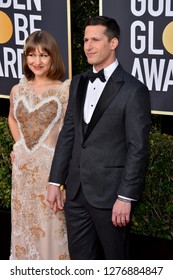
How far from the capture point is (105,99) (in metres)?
3.14

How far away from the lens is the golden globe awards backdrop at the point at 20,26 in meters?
5.72

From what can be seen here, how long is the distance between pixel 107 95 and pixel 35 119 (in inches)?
→ 35.0

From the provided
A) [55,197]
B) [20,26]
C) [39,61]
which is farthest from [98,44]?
[20,26]

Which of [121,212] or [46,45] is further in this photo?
[46,45]

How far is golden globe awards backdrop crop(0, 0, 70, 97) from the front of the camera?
18.8ft

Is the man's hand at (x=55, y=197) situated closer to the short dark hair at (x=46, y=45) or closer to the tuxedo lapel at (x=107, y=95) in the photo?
the tuxedo lapel at (x=107, y=95)

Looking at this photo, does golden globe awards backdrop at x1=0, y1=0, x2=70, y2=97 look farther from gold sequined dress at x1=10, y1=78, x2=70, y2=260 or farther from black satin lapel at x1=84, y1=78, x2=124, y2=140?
black satin lapel at x1=84, y1=78, x2=124, y2=140

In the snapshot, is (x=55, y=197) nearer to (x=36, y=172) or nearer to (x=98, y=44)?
(x=36, y=172)

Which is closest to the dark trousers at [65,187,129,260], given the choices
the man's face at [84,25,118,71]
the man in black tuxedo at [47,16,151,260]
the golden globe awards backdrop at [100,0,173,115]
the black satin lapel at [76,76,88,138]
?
the man in black tuxedo at [47,16,151,260]

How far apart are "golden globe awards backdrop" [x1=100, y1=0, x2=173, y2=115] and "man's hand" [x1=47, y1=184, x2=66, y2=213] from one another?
2044 mm

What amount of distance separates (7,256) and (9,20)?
110 inches

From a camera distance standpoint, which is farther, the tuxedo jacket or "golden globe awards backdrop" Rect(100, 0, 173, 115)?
"golden globe awards backdrop" Rect(100, 0, 173, 115)
